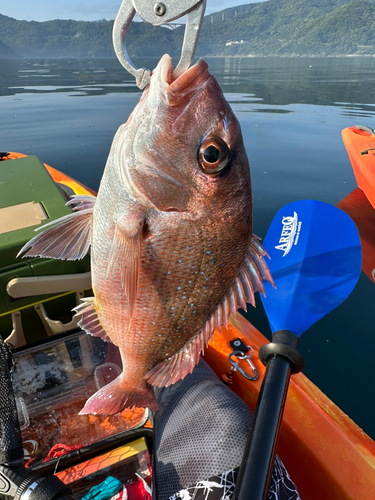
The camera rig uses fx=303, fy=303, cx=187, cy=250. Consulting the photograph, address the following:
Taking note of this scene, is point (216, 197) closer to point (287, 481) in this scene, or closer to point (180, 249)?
point (180, 249)

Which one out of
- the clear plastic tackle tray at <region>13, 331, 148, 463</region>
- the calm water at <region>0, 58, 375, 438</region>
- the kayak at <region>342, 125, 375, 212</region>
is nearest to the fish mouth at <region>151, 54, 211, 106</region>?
the clear plastic tackle tray at <region>13, 331, 148, 463</region>

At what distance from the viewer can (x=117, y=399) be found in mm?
1408

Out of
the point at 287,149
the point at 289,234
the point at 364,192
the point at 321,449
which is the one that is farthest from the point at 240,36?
the point at 321,449

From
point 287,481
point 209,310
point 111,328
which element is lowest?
point 287,481

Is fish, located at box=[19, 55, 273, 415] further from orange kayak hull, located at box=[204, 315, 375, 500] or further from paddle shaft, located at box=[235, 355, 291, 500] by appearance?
orange kayak hull, located at box=[204, 315, 375, 500]

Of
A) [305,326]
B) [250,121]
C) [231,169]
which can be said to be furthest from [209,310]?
[250,121]

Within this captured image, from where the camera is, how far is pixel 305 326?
1.86 meters

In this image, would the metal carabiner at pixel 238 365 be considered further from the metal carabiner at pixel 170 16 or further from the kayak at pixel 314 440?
the metal carabiner at pixel 170 16

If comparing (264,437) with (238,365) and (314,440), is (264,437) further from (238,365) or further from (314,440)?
(238,365)

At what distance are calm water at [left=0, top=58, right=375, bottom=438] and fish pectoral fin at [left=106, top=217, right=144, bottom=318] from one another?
103 inches

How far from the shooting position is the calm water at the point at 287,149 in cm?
304

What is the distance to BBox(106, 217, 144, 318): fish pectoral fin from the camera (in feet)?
3.53

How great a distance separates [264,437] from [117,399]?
69 cm

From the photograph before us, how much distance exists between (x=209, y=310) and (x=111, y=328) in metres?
0.44
